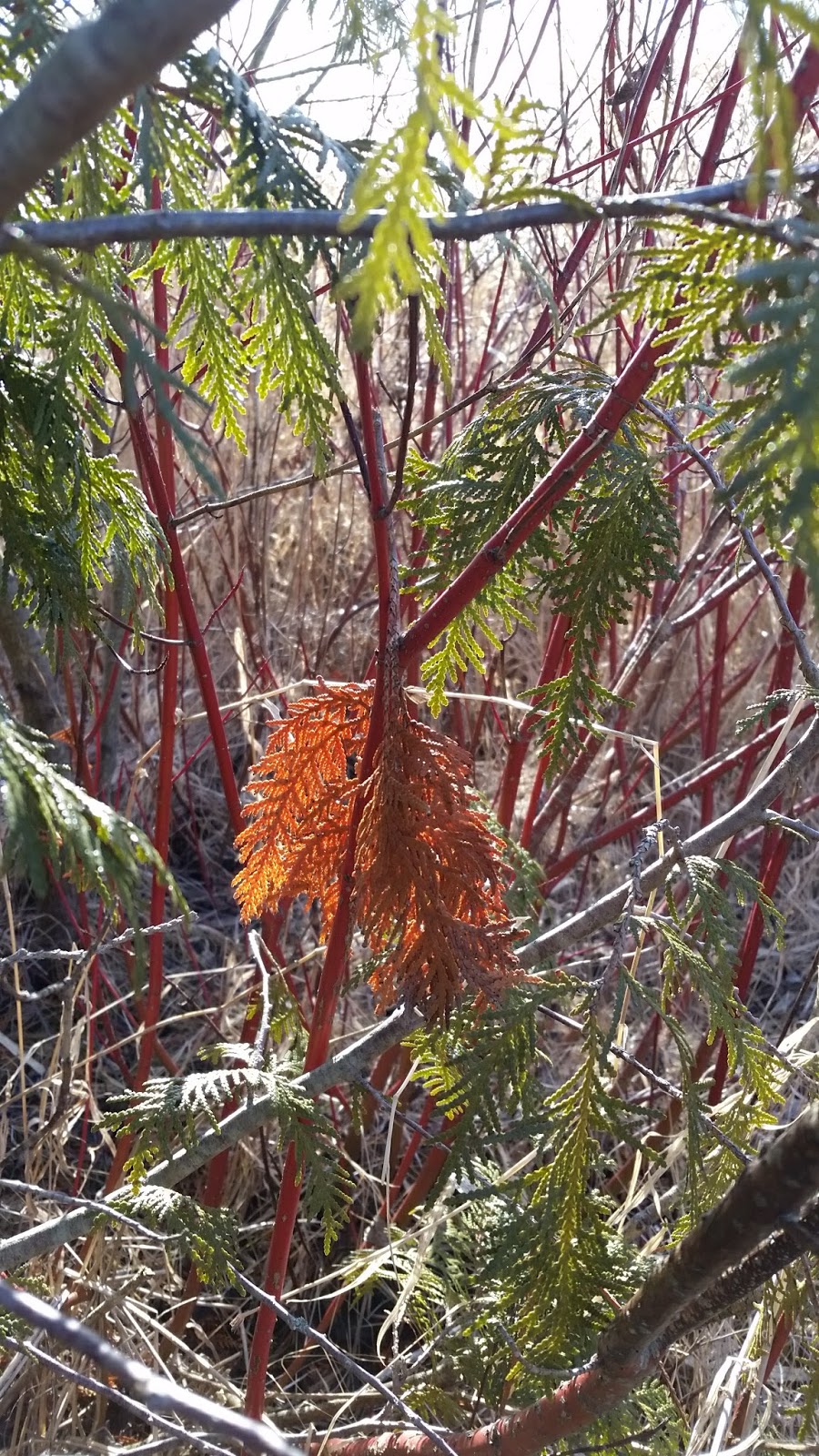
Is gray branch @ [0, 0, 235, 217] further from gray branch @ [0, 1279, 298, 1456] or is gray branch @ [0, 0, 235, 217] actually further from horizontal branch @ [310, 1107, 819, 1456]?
horizontal branch @ [310, 1107, 819, 1456]

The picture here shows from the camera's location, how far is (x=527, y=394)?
0.88 m

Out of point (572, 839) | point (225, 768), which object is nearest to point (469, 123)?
point (225, 768)

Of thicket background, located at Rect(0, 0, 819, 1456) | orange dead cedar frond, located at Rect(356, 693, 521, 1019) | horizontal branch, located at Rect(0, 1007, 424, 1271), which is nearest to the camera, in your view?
thicket background, located at Rect(0, 0, 819, 1456)

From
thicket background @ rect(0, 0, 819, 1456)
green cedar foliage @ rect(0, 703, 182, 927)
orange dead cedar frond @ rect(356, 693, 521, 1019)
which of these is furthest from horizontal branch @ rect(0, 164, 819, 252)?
orange dead cedar frond @ rect(356, 693, 521, 1019)

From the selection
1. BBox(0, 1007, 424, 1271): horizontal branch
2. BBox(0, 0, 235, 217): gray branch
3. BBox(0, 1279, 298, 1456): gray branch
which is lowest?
BBox(0, 1007, 424, 1271): horizontal branch

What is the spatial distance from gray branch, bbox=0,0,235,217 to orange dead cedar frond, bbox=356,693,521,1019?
17.7 inches

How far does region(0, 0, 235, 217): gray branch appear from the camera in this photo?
359 mm

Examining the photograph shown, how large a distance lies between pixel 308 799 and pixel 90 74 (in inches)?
23.3

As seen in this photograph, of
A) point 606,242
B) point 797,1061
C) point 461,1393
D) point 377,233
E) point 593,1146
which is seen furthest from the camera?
point 606,242

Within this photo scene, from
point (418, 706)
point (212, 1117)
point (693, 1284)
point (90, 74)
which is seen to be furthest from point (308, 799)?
point (90, 74)

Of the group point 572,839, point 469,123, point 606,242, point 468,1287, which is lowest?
point 468,1287

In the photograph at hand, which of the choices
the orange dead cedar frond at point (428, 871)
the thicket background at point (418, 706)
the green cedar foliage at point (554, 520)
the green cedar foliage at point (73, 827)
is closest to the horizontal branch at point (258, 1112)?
the thicket background at point (418, 706)

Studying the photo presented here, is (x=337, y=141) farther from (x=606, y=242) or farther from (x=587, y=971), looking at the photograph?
(x=587, y=971)

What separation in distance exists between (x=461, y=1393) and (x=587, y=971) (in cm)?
119
